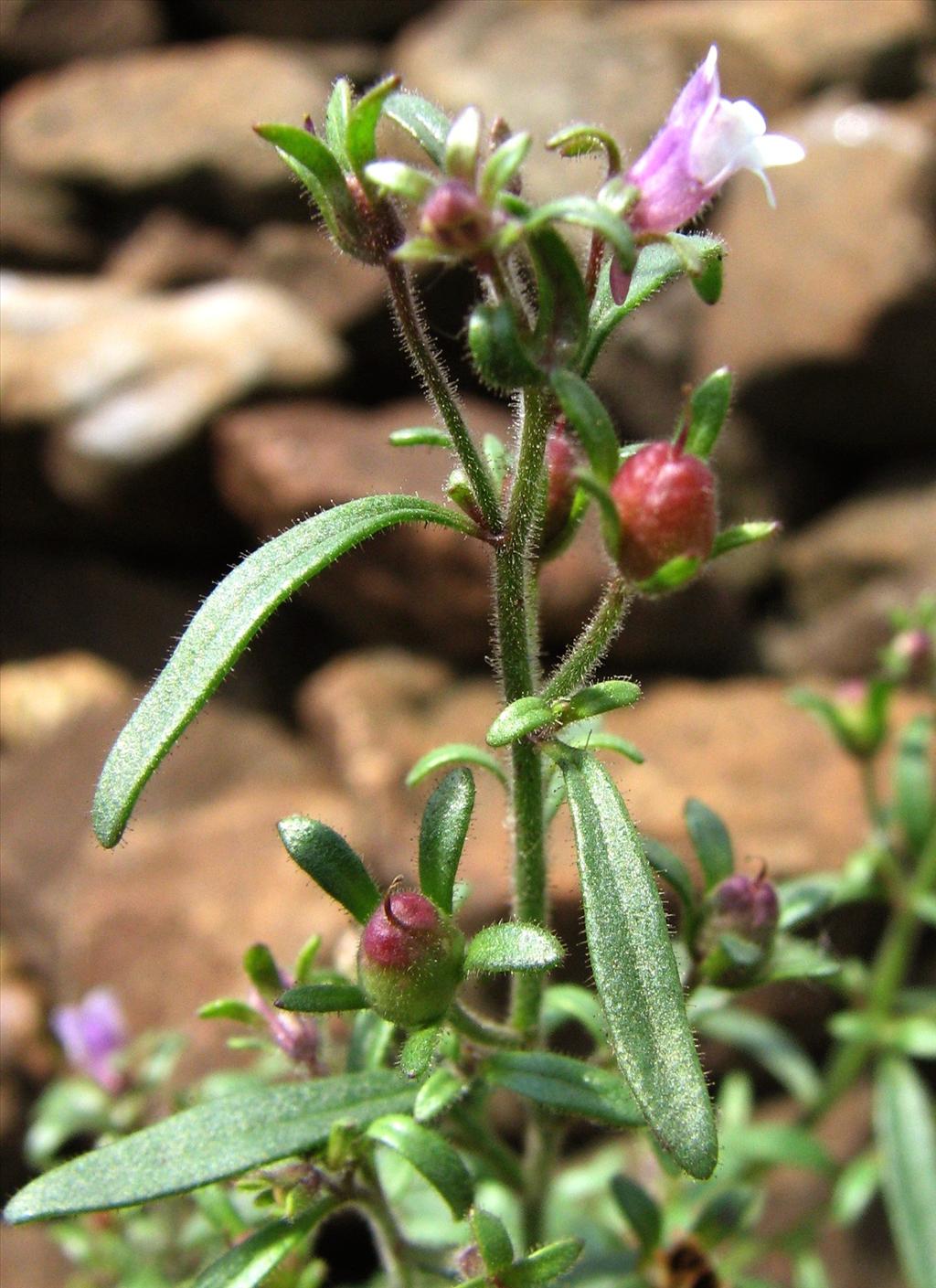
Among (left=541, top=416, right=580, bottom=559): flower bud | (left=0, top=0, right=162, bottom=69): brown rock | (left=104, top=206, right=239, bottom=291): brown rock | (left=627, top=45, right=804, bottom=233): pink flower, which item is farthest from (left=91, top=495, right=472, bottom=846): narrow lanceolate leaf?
(left=0, top=0, right=162, bottom=69): brown rock

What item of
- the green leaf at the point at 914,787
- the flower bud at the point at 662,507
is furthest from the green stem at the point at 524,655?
the green leaf at the point at 914,787

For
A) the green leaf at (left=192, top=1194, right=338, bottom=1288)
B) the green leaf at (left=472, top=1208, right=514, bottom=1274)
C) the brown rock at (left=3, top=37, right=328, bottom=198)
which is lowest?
the green leaf at (left=472, top=1208, right=514, bottom=1274)

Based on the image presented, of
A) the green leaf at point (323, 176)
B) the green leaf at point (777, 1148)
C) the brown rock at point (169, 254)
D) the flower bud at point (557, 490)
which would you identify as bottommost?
the green leaf at point (777, 1148)

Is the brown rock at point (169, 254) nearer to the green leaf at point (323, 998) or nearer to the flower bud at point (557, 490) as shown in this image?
the flower bud at point (557, 490)

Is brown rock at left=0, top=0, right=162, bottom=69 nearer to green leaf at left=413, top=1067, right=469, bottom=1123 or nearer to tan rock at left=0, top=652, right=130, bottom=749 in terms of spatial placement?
tan rock at left=0, top=652, right=130, bottom=749

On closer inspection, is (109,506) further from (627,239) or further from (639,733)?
(627,239)

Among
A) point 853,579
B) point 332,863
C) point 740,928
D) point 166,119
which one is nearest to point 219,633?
point 332,863
